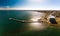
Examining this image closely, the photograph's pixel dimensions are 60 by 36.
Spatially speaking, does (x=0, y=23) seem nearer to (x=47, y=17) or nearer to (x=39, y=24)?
(x=39, y=24)

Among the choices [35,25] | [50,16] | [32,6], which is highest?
[32,6]

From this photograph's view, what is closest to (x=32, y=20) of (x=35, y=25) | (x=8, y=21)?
(x=35, y=25)

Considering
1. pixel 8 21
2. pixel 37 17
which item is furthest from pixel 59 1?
pixel 8 21

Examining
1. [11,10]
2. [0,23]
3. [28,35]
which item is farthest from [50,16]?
[0,23]

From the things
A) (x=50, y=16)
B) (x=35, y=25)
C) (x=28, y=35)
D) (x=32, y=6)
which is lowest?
(x=28, y=35)

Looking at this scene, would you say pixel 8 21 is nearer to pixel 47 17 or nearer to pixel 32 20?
pixel 32 20

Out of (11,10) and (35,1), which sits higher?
(35,1)

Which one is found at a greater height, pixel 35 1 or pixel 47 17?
pixel 35 1
